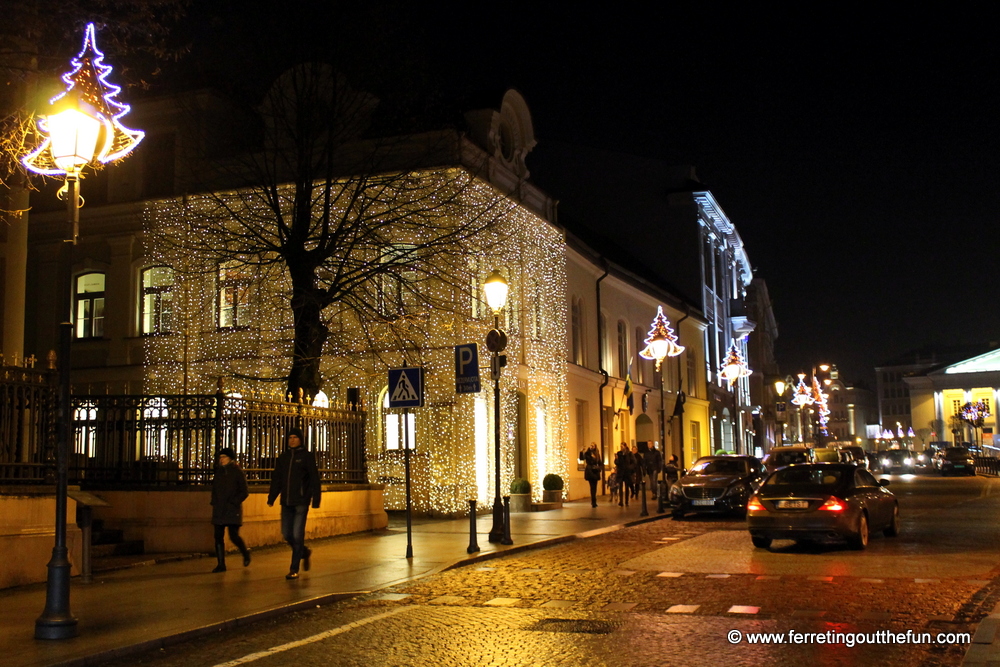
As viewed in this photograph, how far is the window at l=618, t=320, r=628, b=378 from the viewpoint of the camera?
130ft

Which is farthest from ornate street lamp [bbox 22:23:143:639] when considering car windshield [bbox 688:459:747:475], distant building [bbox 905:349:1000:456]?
distant building [bbox 905:349:1000:456]

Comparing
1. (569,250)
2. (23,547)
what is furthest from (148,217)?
(23,547)

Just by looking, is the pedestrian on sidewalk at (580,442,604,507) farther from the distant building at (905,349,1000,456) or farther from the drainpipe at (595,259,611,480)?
the distant building at (905,349,1000,456)

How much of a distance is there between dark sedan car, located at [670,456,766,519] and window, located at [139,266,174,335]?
48.5ft

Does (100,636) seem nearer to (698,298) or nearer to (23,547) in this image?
(23,547)

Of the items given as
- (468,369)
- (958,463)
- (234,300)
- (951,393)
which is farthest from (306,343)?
(951,393)

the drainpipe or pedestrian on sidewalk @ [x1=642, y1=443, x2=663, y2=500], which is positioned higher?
the drainpipe

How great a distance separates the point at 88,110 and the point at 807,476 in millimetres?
12175

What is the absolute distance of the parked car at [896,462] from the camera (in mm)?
66250

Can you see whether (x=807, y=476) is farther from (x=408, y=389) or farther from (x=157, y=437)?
(x=157, y=437)

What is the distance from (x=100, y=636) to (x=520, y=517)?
16041 mm

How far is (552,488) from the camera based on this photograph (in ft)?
92.4

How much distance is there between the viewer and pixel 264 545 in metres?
16.9

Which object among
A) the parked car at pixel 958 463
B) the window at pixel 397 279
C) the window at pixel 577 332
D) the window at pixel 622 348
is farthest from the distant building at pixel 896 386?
the window at pixel 397 279
